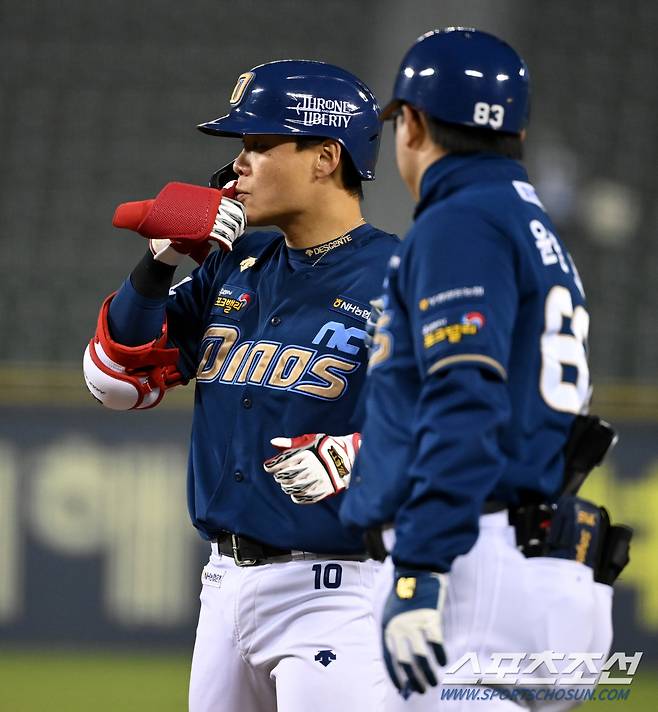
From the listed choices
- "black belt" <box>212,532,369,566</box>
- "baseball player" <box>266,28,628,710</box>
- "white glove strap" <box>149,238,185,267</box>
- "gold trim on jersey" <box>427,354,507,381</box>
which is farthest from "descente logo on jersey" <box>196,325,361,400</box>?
"gold trim on jersey" <box>427,354,507,381</box>

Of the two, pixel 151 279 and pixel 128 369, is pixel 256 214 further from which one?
pixel 128 369

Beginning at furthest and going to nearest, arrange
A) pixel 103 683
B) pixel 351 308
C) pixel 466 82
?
pixel 103 683 < pixel 351 308 < pixel 466 82

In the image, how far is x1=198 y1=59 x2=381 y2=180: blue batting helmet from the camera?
3365 mm

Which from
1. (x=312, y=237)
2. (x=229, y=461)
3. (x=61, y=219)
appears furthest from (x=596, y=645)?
(x=61, y=219)

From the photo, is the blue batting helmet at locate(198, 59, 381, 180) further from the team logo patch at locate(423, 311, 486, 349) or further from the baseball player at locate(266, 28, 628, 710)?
the team logo patch at locate(423, 311, 486, 349)

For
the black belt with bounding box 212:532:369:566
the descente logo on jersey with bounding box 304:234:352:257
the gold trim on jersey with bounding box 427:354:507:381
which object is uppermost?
the descente logo on jersey with bounding box 304:234:352:257

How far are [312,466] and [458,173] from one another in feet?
2.72

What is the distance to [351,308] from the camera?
3285 millimetres

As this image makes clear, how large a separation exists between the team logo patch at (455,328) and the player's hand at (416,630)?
0.39m

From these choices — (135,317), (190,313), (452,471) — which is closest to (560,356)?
(452,471)

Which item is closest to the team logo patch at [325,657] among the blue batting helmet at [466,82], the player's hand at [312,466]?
the player's hand at [312,466]

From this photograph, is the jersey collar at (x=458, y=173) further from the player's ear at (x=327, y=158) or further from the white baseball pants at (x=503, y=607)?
the player's ear at (x=327, y=158)

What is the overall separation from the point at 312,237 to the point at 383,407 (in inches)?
41.7

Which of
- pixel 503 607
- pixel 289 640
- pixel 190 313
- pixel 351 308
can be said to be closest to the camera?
pixel 503 607
